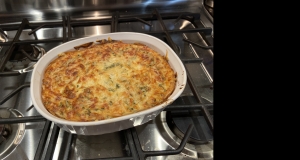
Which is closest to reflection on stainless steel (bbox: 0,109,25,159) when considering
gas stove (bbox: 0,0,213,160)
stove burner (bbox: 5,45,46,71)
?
gas stove (bbox: 0,0,213,160)

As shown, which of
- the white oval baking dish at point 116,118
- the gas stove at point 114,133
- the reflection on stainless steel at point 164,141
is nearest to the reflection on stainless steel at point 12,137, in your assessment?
the gas stove at point 114,133

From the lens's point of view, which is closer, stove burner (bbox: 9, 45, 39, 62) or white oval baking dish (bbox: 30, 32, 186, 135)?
white oval baking dish (bbox: 30, 32, 186, 135)

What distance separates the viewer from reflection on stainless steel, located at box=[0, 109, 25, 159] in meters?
0.67

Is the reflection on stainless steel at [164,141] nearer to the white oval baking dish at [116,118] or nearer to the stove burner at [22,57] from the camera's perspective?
the white oval baking dish at [116,118]

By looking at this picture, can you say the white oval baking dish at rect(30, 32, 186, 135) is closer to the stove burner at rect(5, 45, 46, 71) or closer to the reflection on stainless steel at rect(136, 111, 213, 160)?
the reflection on stainless steel at rect(136, 111, 213, 160)

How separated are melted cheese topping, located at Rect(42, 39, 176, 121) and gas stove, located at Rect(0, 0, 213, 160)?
64mm

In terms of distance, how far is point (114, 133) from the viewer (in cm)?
73

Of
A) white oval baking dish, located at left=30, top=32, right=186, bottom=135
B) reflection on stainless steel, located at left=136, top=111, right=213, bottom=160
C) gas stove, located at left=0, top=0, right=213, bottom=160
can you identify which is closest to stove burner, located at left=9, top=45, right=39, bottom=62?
gas stove, located at left=0, top=0, right=213, bottom=160

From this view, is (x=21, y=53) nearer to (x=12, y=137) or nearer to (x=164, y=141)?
(x=12, y=137)

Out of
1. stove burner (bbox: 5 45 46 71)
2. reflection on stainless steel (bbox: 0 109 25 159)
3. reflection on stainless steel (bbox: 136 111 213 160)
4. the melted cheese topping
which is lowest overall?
reflection on stainless steel (bbox: 0 109 25 159)

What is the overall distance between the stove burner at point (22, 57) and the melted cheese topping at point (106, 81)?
17cm

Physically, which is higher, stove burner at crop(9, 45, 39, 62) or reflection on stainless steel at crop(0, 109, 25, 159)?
stove burner at crop(9, 45, 39, 62)

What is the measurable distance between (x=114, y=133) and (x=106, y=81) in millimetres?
162
